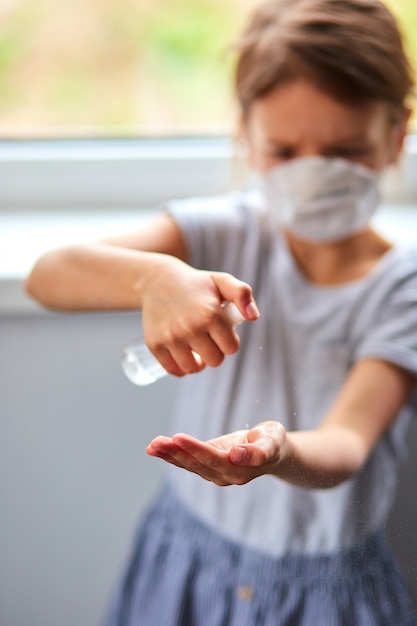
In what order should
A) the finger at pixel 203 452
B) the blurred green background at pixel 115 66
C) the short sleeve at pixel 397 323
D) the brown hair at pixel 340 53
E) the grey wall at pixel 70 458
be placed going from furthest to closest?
the blurred green background at pixel 115 66 → the grey wall at pixel 70 458 → the brown hair at pixel 340 53 → the short sleeve at pixel 397 323 → the finger at pixel 203 452

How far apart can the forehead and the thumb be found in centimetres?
31

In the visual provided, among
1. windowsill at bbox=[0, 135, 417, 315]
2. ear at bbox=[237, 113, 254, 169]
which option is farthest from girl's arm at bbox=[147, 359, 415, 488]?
windowsill at bbox=[0, 135, 417, 315]

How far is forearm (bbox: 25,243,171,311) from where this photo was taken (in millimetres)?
531

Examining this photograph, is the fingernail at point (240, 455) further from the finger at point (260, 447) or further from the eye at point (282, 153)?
the eye at point (282, 153)

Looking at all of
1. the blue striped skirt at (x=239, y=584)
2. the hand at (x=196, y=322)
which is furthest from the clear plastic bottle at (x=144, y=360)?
the blue striped skirt at (x=239, y=584)

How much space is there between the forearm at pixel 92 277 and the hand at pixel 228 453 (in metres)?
0.15

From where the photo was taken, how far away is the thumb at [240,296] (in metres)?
0.40

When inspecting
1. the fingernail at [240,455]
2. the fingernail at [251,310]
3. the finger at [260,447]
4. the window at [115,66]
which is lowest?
the window at [115,66]

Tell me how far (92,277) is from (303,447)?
0.89 feet

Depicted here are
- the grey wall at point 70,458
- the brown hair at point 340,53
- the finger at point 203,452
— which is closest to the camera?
the finger at point 203,452

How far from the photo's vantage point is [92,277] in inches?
24.3

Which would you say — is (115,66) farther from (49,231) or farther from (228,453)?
(228,453)

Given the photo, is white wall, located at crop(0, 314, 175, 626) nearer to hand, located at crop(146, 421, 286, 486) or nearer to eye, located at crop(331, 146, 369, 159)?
eye, located at crop(331, 146, 369, 159)

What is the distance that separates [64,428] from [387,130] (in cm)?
45
